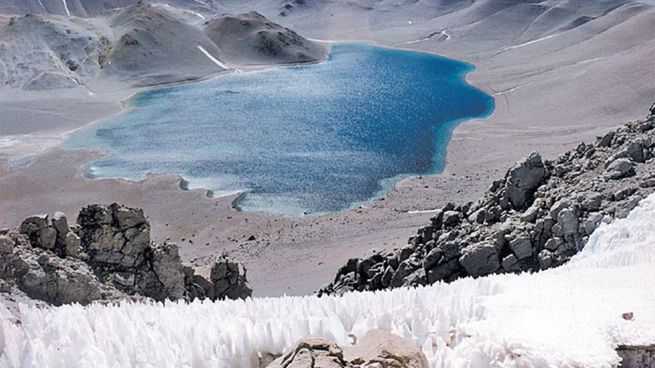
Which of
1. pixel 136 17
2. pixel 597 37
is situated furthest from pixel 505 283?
pixel 136 17

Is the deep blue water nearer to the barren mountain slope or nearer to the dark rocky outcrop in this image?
the barren mountain slope

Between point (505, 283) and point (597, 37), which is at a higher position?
point (597, 37)

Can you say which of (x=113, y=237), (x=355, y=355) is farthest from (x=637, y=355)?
(x=113, y=237)

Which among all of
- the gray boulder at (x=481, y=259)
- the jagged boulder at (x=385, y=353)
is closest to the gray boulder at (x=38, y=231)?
the gray boulder at (x=481, y=259)

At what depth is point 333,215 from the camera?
2681 cm

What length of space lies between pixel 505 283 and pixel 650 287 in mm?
1324

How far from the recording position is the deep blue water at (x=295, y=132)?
105 feet

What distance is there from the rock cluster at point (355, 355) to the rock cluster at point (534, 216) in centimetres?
567

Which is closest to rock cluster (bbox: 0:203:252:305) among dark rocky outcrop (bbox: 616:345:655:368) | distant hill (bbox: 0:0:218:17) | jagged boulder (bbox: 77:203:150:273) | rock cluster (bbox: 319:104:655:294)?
jagged boulder (bbox: 77:203:150:273)

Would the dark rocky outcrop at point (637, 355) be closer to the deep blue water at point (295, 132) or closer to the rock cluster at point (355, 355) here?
the rock cluster at point (355, 355)

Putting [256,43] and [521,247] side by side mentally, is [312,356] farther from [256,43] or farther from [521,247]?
[256,43]

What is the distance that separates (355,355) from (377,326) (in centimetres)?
78

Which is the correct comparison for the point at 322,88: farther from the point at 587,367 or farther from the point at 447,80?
the point at 587,367

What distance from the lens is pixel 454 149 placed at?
37562mm
